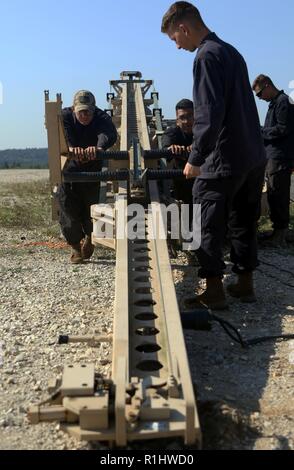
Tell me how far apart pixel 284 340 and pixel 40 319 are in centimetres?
192

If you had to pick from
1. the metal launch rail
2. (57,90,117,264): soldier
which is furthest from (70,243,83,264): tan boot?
the metal launch rail

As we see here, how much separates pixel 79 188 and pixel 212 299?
266 centimetres

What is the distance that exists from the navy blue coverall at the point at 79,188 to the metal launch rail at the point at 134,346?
2.81 feet

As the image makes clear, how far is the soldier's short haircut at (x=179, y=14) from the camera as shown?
4.25 meters

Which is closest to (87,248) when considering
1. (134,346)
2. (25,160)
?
(134,346)

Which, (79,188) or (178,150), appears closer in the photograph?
(178,150)

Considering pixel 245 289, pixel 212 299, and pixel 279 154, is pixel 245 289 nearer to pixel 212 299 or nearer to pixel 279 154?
pixel 212 299

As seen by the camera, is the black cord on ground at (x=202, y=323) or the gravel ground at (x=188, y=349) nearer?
the gravel ground at (x=188, y=349)

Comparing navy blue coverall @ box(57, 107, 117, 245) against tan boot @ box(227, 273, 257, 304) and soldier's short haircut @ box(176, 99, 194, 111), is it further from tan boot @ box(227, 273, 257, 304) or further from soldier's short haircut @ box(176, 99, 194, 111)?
tan boot @ box(227, 273, 257, 304)

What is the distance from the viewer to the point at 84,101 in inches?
265

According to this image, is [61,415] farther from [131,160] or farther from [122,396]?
[131,160]

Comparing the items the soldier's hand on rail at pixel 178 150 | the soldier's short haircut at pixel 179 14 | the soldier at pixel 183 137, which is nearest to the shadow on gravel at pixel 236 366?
the soldier at pixel 183 137

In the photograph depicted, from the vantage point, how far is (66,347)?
4.21 meters

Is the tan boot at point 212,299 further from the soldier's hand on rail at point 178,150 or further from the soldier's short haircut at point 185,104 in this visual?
the soldier's short haircut at point 185,104
